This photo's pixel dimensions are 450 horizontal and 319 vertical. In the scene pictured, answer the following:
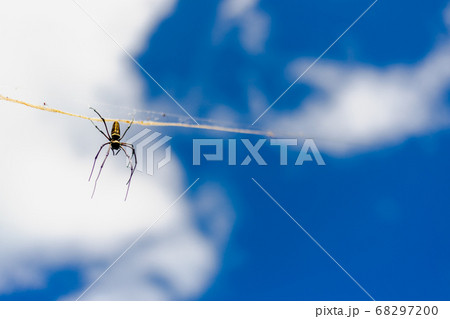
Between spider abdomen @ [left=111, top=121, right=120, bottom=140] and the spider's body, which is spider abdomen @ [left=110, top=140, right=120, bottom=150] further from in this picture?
spider abdomen @ [left=111, top=121, right=120, bottom=140]

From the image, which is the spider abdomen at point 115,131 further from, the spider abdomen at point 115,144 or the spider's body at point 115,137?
the spider abdomen at point 115,144

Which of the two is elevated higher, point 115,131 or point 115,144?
point 115,131

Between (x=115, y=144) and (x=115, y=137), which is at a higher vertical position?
(x=115, y=137)

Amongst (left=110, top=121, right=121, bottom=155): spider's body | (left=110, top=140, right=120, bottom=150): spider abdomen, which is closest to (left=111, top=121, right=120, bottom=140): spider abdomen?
(left=110, top=121, right=121, bottom=155): spider's body

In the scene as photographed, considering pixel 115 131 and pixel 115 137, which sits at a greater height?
pixel 115 131

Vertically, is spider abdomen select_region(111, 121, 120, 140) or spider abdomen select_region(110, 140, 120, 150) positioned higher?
spider abdomen select_region(111, 121, 120, 140)

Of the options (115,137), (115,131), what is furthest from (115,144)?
(115,131)

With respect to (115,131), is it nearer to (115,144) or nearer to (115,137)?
(115,137)

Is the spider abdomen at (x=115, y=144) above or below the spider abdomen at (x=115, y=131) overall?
below

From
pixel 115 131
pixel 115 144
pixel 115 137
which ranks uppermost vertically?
pixel 115 131

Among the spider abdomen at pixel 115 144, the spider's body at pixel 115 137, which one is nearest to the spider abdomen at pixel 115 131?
the spider's body at pixel 115 137
